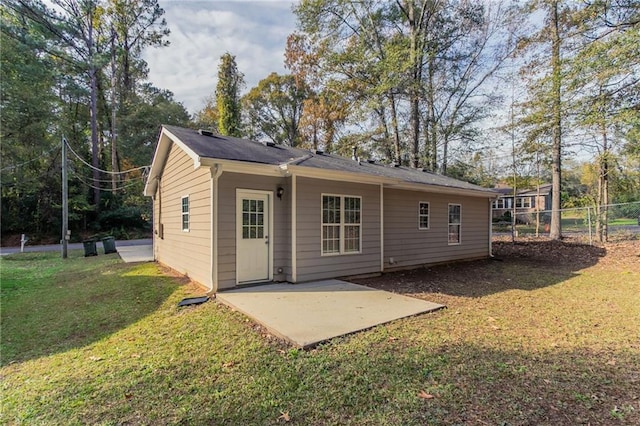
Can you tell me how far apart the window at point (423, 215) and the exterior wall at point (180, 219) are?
241 inches

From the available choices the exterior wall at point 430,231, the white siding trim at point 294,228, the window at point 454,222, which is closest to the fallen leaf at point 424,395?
the white siding trim at point 294,228

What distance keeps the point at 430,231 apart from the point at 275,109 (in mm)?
19634

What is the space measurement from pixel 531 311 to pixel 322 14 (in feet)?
56.7

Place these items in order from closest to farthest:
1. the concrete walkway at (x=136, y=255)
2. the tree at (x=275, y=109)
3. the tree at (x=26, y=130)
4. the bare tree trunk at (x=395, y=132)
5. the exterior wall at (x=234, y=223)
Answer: the exterior wall at (x=234, y=223) < the concrete walkway at (x=136, y=255) < the tree at (x=26, y=130) < the bare tree trunk at (x=395, y=132) < the tree at (x=275, y=109)

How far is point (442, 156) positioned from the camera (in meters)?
18.0

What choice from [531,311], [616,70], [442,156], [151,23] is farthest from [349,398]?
[151,23]

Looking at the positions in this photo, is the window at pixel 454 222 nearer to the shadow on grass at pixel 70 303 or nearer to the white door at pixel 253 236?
the white door at pixel 253 236

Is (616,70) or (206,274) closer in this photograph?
(206,274)

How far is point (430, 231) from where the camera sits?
945 cm

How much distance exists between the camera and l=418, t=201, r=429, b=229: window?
9.22 m

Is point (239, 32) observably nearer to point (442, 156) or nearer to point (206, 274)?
point (206, 274)

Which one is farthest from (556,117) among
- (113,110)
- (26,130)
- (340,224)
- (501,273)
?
(113,110)

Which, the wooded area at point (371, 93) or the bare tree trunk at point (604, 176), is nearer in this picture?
the wooded area at point (371, 93)

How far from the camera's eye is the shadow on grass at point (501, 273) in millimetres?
6629
